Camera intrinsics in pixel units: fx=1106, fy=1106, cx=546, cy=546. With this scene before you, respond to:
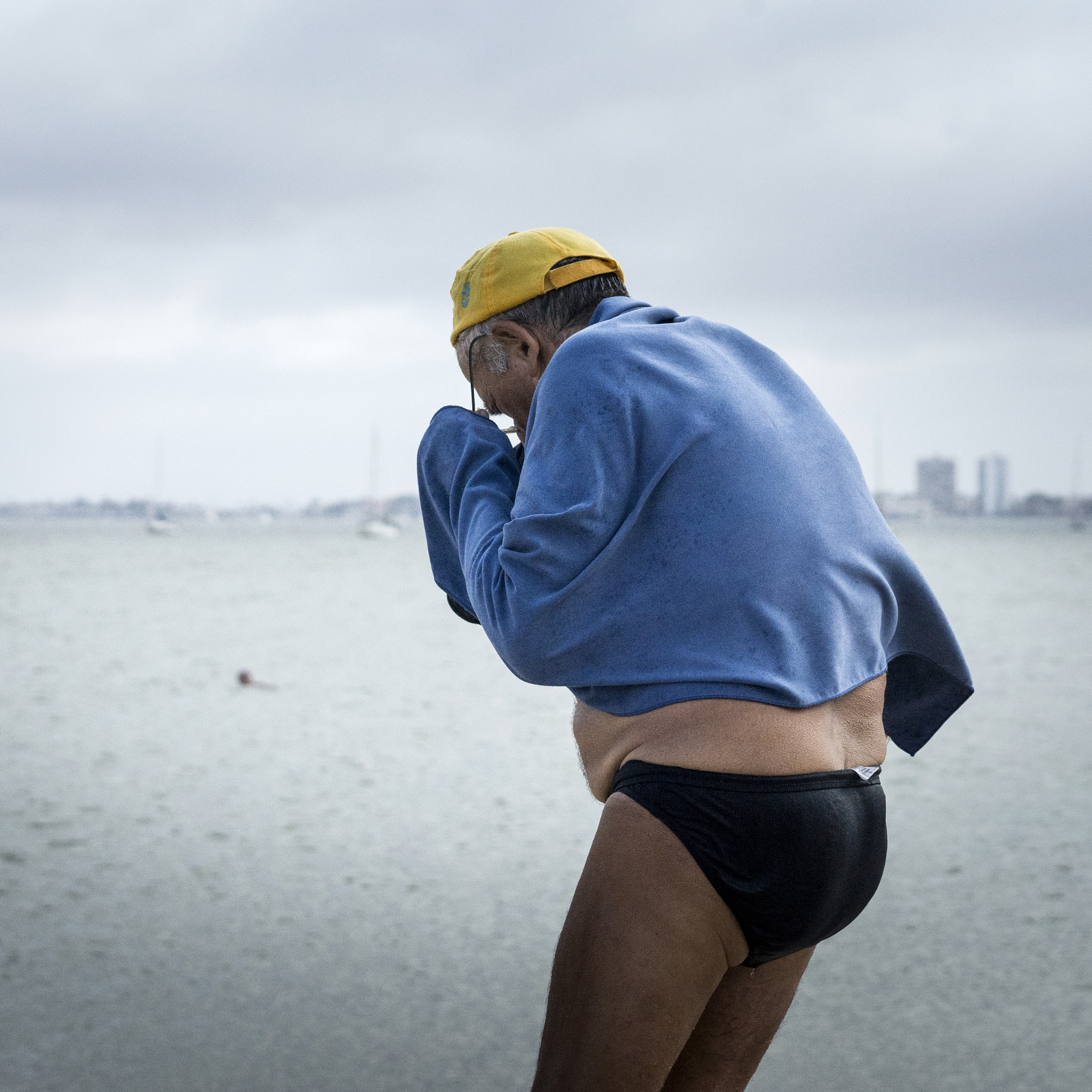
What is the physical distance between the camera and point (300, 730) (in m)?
10.5

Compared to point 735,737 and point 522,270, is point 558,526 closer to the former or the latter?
point 735,737

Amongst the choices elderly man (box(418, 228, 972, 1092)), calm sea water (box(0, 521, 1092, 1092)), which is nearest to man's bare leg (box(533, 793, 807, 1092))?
elderly man (box(418, 228, 972, 1092))

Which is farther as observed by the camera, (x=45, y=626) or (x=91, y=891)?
(x=45, y=626)

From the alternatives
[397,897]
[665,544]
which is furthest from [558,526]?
[397,897]

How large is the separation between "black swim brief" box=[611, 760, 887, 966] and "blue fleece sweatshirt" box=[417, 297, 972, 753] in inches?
3.9

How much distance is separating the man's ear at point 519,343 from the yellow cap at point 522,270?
0.02 meters

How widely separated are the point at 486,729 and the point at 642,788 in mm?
9358

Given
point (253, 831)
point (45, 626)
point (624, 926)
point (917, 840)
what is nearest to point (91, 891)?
point (253, 831)

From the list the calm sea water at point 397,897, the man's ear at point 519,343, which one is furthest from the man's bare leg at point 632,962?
the calm sea water at point 397,897

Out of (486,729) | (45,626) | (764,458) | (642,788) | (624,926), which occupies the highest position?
(764,458)

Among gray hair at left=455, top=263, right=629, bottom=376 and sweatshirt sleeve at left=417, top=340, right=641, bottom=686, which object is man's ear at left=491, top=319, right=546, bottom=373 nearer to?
gray hair at left=455, top=263, right=629, bottom=376

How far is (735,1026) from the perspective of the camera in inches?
58.8

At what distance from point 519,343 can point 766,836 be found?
2.48 ft

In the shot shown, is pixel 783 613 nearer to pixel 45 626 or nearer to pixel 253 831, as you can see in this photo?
pixel 253 831
